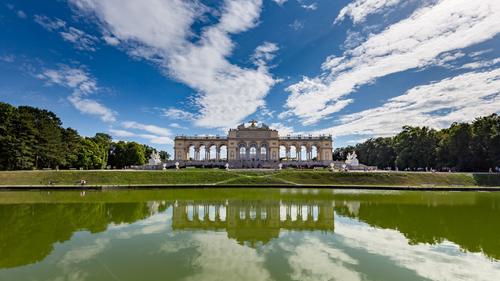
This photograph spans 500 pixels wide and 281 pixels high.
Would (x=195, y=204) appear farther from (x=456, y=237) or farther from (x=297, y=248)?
(x=456, y=237)

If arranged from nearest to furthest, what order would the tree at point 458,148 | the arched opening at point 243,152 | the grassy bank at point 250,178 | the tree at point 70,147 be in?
the grassy bank at point 250,178 → the tree at point 458,148 → the tree at point 70,147 → the arched opening at point 243,152

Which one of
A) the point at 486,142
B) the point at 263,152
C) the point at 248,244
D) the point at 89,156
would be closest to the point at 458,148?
A: the point at 486,142

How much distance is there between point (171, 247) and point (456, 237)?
9557 millimetres

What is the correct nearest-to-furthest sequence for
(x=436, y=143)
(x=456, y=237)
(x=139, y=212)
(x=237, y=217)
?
(x=456, y=237)
(x=237, y=217)
(x=139, y=212)
(x=436, y=143)

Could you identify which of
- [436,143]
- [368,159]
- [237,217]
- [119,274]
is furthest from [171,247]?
[368,159]

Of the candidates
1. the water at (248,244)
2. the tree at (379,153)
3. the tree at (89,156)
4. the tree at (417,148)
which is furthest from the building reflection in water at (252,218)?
the tree at (379,153)

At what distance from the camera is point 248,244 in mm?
10297

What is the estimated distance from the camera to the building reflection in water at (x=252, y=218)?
1244 centimetres

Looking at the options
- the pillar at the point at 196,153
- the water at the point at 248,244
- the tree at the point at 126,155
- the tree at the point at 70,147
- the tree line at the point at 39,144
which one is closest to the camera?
the water at the point at 248,244

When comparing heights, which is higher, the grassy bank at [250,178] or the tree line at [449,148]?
the tree line at [449,148]

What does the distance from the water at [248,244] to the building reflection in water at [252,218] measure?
0.16 ft

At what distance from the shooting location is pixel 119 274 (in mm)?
7512

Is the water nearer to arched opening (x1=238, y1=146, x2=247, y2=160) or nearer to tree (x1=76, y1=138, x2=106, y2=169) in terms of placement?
tree (x1=76, y1=138, x2=106, y2=169)

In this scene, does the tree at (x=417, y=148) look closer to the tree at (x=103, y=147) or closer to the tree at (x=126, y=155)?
the tree at (x=126, y=155)
